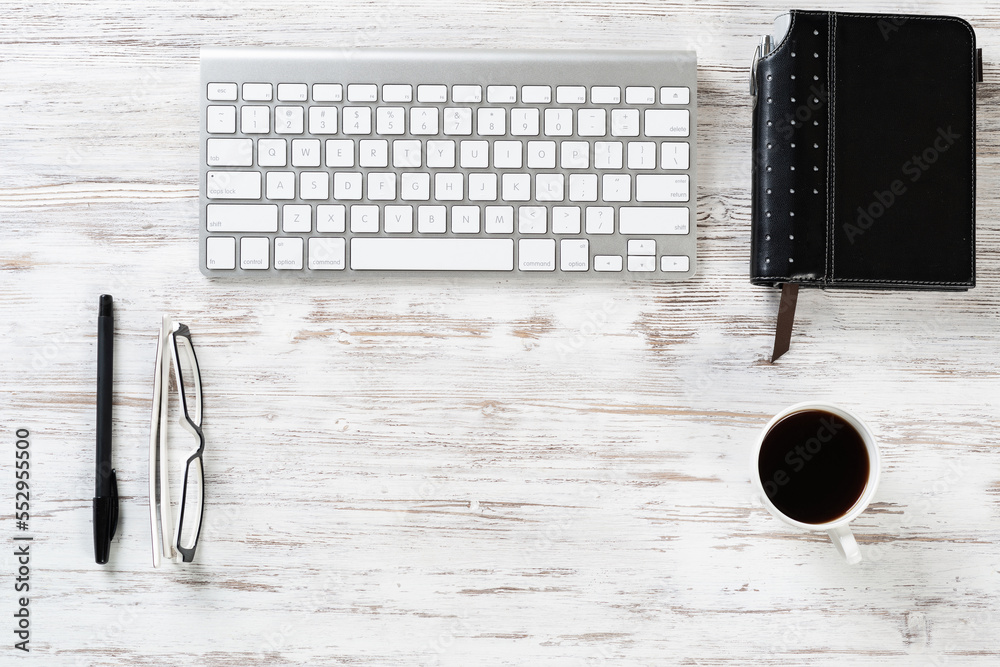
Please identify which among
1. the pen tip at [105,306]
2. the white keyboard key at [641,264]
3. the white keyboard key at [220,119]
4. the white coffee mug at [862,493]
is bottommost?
the white coffee mug at [862,493]

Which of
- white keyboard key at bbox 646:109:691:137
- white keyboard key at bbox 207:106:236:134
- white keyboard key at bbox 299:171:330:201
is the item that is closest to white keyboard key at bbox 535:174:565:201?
white keyboard key at bbox 646:109:691:137

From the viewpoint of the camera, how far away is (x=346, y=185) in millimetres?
652

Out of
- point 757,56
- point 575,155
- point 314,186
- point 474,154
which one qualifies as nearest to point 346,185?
point 314,186

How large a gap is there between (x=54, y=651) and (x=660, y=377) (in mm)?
676

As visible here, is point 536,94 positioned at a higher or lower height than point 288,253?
higher

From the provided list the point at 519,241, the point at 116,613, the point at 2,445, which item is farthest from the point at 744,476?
the point at 2,445

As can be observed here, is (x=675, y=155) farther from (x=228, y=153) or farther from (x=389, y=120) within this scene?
(x=228, y=153)

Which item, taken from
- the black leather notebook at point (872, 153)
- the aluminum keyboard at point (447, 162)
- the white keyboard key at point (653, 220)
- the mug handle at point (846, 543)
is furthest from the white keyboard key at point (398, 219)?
the mug handle at point (846, 543)

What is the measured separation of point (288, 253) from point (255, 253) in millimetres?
33

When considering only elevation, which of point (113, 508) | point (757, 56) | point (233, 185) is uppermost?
point (757, 56)

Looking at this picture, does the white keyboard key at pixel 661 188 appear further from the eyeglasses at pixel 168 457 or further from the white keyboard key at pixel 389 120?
the eyeglasses at pixel 168 457

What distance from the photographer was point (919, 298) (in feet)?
2.24

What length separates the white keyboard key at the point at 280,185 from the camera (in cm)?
65

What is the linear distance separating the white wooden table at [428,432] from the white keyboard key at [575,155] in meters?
0.13
